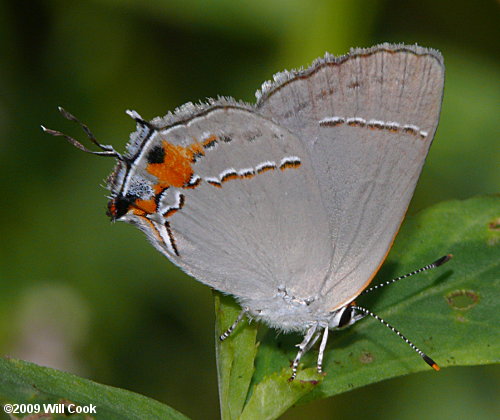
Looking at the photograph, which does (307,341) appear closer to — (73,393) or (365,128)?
(365,128)

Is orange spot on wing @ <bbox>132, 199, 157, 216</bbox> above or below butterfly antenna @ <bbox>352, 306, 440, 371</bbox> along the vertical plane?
above

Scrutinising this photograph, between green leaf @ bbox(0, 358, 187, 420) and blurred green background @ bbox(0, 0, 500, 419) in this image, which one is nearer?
green leaf @ bbox(0, 358, 187, 420)

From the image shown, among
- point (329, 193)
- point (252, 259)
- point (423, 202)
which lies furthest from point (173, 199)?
point (423, 202)

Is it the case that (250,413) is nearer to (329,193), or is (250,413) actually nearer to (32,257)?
(329,193)

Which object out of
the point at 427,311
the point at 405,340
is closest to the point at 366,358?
the point at 405,340

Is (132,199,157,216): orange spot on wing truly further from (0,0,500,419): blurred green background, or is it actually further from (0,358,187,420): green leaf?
(0,0,500,419): blurred green background

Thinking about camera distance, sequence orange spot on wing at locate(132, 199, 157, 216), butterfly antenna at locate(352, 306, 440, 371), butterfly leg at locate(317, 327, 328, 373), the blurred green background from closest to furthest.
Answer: butterfly antenna at locate(352, 306, 440, 371) → butterfly leg at locate(317, 327, 328, 373) → orange spot on wing at locate(132, 199, 157, 216) → the blurred green background

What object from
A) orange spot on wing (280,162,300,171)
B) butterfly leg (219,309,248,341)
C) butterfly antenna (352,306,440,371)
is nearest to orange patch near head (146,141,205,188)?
orange spot on wing (280,162,300,171)
